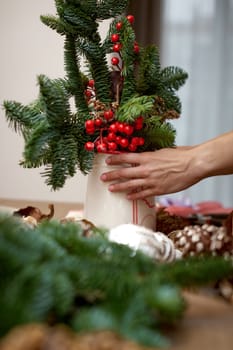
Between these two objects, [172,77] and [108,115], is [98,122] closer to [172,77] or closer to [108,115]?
[108,115]

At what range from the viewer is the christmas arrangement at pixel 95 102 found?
86 centimetres

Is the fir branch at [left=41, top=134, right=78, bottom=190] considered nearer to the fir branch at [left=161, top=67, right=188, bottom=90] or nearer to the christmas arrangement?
the christmas arrangement

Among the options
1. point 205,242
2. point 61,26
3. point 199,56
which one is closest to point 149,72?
point 61,26

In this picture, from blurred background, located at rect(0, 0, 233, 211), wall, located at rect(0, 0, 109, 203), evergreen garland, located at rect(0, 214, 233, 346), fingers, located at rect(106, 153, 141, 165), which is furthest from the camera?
blurred background, located at rect(0, 0, 233, 211)

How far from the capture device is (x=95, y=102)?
92cm

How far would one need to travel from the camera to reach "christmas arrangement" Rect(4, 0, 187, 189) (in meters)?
0.86

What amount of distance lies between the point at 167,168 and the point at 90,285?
23.5 inches

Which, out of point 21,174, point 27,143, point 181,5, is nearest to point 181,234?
point 27,143

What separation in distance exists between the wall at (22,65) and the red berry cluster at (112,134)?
1998 millimetres

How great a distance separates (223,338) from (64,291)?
94 millimetres

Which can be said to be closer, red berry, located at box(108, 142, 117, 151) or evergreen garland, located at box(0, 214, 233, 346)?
evergreen garland, located at box(0, 214, 233, 346)

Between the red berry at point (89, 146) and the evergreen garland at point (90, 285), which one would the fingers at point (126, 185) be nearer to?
the red berry at point (89, 146)

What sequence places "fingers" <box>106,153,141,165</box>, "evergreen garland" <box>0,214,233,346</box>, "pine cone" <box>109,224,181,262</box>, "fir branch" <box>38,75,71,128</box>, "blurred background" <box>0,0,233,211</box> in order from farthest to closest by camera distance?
"blurred background" <box>0,0,233,211</box>
"fingers" <box>106,153,141,165</box>
"fir branch" <box>38,75,71,128</box>
"pine cone" <box>109,224,181,262</box>
"evergreen garland" <box>0,214,233,346</box>

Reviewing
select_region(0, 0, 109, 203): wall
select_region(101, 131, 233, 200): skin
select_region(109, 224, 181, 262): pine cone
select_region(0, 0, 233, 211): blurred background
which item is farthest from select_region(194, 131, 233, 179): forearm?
select_region(0, 0, 233, 211): blurred background
